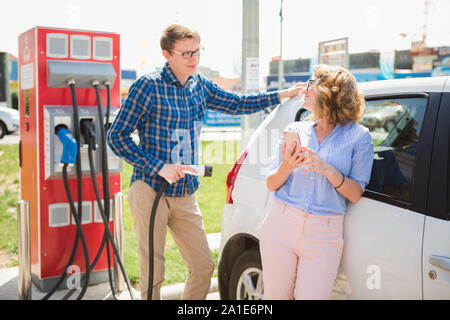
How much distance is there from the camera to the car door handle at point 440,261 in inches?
76.5

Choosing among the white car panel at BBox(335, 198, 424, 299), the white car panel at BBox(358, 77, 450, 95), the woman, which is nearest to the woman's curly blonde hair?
the woman

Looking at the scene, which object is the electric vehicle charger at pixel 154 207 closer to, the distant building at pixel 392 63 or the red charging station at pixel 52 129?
Result: the red charging station at pixel 52 129

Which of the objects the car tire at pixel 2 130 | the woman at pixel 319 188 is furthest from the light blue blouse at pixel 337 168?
the car tire at pixel 2 130

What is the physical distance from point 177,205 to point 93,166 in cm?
125

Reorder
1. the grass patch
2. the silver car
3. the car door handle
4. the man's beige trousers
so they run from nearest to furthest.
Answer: the car door handle < the silver car < the man's beige trousers < the grass patch

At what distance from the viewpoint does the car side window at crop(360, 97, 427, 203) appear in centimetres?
228

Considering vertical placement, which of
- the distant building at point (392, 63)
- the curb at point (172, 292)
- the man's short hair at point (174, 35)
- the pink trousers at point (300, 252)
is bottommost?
the curb at point (172, 292)

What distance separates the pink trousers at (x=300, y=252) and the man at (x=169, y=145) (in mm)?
681

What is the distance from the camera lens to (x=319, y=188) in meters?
2.31

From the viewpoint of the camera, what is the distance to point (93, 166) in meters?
4.09

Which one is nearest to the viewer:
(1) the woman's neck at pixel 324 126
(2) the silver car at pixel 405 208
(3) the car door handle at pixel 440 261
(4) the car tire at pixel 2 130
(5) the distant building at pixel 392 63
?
(3) the car door handle at pixel 440 261

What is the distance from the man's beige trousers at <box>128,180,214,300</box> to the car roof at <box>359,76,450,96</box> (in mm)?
1257

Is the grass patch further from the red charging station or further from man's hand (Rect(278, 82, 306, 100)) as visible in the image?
man's hand (Rect(278, 82, 306, 100))
